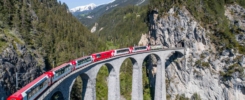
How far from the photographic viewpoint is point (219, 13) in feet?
197

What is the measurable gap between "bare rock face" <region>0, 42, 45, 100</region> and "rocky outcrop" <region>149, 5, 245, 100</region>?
3627cm

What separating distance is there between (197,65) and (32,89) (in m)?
45.7

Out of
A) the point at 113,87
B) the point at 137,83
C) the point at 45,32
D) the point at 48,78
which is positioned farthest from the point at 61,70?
the point at 45,32

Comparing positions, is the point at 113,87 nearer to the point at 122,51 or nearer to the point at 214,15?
the point at 122,51

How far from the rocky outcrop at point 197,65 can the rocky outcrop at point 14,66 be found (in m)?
36.3

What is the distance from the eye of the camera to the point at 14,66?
123 feet

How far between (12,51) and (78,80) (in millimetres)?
19945

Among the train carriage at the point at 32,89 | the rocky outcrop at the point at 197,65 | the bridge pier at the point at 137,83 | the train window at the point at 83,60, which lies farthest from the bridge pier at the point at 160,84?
the train carriage at the point at 32,89

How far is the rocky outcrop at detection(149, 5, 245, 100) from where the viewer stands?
52062 millimetres

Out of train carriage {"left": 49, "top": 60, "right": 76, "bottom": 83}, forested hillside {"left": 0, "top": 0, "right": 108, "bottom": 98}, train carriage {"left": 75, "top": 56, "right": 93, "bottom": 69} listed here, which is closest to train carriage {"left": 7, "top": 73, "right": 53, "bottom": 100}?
train carriage {"left": 49, "top": 60, "right": 76, "bottom": 83}

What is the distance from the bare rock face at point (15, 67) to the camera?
33156mm

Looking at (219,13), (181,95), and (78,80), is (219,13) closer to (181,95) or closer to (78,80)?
(181,95)

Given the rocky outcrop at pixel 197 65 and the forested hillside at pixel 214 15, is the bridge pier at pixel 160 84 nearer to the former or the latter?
the rocky outcrop at pixel 197 65

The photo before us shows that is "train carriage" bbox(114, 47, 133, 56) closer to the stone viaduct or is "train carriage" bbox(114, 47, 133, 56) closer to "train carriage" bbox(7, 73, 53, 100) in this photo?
the stone viaduct
